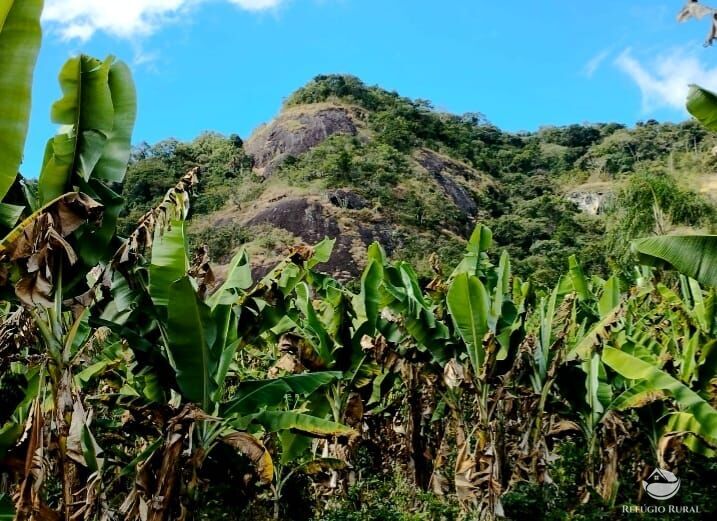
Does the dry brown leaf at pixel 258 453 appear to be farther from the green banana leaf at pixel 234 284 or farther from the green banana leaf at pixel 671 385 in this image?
the green banana leaf at pixel 671 385

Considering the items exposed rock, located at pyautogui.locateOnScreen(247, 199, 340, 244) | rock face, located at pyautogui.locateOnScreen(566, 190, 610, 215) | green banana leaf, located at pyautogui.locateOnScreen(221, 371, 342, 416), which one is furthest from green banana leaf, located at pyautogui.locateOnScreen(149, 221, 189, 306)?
rock face, located at pyautogui.locateOnScreen(566, 190, 610, 215)

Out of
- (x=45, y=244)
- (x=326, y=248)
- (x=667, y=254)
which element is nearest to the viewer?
(x=45, y=244)

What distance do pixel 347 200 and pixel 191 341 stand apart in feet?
120

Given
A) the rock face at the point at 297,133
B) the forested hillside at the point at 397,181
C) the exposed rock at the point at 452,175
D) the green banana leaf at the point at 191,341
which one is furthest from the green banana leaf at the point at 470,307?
the rock face at the point at 297,133

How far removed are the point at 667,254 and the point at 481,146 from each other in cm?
6123

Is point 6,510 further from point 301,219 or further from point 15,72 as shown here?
point 301,219

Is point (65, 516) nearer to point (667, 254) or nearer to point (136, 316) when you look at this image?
point (136, 316)

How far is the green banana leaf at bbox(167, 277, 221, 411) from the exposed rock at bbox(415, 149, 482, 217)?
4259cm

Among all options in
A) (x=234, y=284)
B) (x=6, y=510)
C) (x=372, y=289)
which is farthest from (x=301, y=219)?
(x=6, y=510)

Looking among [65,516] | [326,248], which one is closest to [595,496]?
[326,248]

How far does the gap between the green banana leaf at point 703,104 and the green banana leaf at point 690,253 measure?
0.97 meters

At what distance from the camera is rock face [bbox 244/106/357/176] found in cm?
5231

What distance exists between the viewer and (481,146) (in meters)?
64.6

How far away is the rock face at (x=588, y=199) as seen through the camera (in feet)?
170
